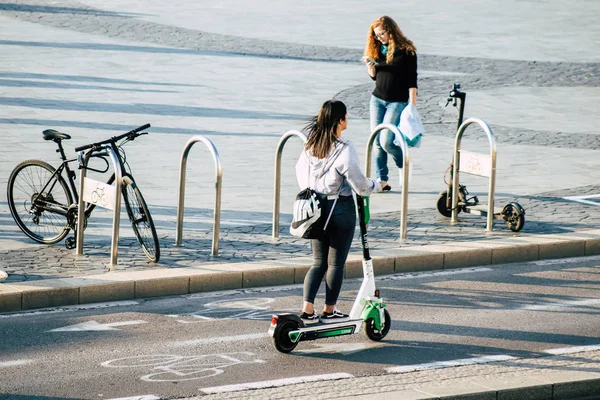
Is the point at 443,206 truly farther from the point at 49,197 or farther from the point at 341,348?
the point at 341,348

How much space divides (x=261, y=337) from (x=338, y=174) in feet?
4.24

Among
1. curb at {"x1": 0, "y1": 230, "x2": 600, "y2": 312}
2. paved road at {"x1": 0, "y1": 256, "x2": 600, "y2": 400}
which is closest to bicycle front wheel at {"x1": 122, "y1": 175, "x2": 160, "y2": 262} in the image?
curb at {"x1": 0, "y1": 230, "x2": 600, "y2": 312}

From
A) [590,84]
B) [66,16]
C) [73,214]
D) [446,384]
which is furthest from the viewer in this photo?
[66,16]

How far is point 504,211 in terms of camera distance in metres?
11.4

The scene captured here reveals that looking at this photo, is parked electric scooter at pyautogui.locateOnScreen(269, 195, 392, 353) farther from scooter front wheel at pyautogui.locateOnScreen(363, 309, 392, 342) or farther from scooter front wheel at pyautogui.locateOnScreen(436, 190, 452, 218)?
scooter front wheel at pyautogui.locateOnScreen(436, 190, 452, 218)

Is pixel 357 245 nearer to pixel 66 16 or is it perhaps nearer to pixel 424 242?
pixel 424 242

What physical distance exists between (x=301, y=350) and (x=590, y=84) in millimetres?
14418

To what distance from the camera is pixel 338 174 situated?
7.93m

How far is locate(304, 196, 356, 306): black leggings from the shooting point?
26.2 ft

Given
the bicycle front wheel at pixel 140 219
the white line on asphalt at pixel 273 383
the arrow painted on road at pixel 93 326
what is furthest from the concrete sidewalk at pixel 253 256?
the white line on asphalt at pixel 273 383

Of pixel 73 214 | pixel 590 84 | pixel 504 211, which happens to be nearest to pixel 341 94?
pixel 590 84

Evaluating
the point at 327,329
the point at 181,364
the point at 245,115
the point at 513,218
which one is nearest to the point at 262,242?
the point at 513,218

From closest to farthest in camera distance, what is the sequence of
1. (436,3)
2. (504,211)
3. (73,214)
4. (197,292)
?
1. (197,292)
2. (73,214)
3. (504,211)
4. (436,3)

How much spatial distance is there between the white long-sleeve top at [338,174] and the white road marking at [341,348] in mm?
1047
